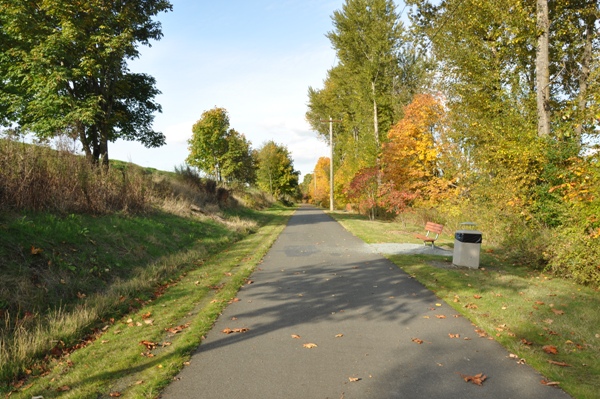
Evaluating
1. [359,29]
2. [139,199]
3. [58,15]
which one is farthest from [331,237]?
[359,29]

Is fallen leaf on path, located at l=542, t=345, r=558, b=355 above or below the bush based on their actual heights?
below

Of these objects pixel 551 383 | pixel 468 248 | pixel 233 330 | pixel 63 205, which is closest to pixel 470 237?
pixel 468 248

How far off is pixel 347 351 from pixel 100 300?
4.56m

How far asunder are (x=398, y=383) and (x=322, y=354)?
3.49 feet

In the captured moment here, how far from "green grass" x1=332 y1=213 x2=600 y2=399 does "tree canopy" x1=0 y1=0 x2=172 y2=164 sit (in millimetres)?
12321

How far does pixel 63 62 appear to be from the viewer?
51.6ft

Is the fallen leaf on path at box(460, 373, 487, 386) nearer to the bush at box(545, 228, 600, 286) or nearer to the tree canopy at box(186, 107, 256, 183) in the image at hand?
the bush at box(545, 228, 600, 286)

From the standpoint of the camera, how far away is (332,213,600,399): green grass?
4.32 meters

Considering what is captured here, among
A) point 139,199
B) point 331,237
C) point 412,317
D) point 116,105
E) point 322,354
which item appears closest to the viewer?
point 322,354

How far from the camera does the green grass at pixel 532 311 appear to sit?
432 centimetres

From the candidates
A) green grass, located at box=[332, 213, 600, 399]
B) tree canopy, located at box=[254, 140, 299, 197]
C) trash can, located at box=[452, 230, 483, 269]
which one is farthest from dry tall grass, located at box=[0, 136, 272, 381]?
tree canopy, located at box=[254, 140, 299, 197]

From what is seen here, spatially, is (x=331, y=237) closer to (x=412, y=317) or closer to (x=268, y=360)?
(x=412, y=317)

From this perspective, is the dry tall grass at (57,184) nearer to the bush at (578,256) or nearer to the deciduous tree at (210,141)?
A: the bush at (578,256)

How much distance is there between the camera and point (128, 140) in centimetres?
2220
